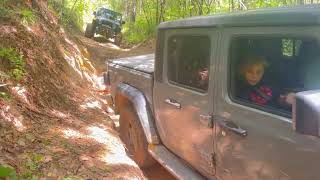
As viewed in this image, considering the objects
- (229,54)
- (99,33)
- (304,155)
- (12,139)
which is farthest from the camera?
(99,33)

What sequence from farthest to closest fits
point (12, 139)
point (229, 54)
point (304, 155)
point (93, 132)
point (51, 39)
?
point (51, 39) → point (93, 132) → point (12, 139) → point (229, 54) → point (304, 155)

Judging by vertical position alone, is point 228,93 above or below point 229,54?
below

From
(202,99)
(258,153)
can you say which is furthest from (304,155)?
(202,99)

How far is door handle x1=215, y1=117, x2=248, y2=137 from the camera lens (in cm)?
270

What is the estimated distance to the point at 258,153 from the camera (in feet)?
8.54

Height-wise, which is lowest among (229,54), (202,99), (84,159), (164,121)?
(84,159)

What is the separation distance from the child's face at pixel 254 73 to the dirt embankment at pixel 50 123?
5.50 feet

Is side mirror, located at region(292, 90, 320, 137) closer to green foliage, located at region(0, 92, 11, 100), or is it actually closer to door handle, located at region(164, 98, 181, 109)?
door handle, located at region(164, 98, 181, 109)

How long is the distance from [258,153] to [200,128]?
75 cm

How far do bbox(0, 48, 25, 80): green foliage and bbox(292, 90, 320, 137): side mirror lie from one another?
4128 millimetres

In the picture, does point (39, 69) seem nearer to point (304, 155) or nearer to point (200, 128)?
point (200, 128)

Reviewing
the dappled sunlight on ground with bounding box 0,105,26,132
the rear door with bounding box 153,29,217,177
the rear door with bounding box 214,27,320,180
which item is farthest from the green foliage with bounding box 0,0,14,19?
the rear door with bounding box 214,27,320,180

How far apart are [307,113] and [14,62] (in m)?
4.40

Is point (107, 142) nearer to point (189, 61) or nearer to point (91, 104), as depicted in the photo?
point (189, 61)
